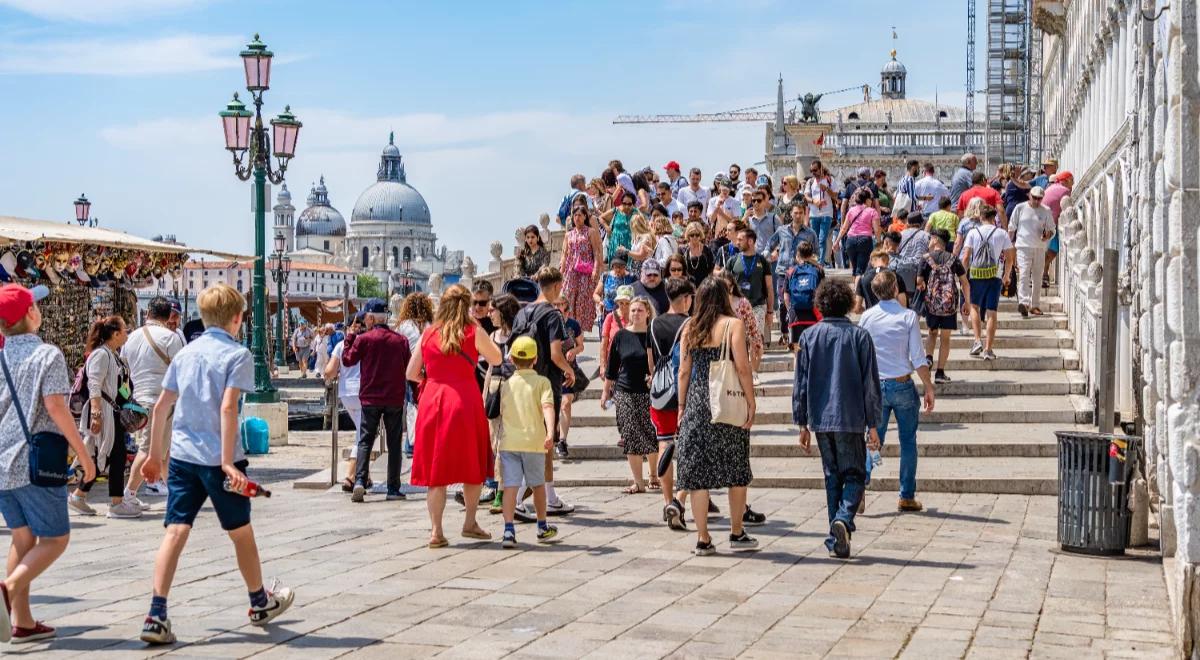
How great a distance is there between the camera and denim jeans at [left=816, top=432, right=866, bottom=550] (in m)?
9.66

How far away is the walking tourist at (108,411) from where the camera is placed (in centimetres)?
1279

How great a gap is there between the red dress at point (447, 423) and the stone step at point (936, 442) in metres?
4.25

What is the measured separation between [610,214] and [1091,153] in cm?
995

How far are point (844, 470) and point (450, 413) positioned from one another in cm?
236

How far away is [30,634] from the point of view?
7363 millimetres

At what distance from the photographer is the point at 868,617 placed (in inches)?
307

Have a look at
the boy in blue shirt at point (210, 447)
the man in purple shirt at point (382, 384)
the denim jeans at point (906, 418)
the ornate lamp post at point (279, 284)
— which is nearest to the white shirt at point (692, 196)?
the man in purple shirt at point (382, 384)

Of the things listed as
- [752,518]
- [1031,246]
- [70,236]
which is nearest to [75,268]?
[70,236]

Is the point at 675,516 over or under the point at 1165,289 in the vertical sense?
under

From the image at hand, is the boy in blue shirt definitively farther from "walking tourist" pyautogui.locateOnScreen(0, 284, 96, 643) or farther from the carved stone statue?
the carved stone statue

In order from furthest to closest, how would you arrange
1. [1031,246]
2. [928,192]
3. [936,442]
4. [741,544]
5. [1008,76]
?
[1008,76]
[928,192]
[1031,246]
[936,442]
[741,544]

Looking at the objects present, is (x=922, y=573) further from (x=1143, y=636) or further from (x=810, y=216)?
(x=810, y=216)

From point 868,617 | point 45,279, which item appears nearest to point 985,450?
point 868,617

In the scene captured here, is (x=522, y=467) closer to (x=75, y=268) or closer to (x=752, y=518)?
(x=752, y=518)
